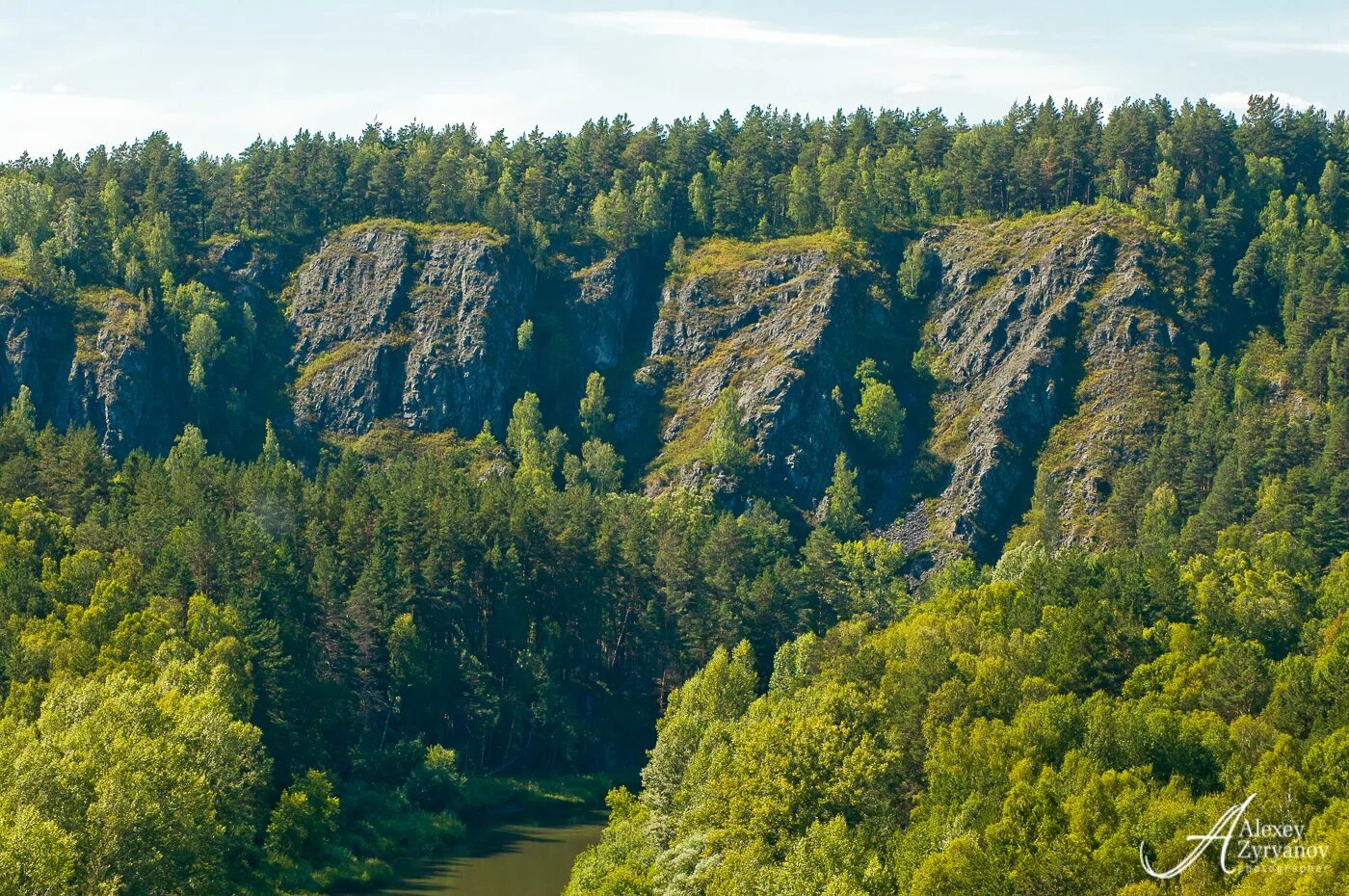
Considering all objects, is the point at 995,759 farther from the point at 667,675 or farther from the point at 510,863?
the point at 667,675

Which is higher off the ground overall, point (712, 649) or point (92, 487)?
point (92, 487)

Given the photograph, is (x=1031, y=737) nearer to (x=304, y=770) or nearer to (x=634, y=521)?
(x=304, y=770)

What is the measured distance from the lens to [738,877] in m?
79.3

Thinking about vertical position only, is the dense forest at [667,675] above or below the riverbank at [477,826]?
above

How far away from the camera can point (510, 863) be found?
116 m

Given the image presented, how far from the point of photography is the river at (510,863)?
10738 cm

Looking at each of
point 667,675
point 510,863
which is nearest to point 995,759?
point 510,863

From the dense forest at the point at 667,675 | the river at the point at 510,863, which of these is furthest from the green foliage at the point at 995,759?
the river at the point at 510,863

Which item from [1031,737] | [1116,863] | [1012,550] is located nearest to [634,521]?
[1012,550]

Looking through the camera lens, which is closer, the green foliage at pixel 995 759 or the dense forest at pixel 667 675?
the green foliage at pixel 995 759

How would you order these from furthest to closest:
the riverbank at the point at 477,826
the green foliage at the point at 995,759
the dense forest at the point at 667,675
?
1. the riverbank at the point at 477,826
2. the dense forest at the point at 667,675
3. the green foliage at the point at 995,759

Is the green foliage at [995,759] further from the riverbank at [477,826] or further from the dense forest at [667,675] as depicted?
the riverbank at [477,826]

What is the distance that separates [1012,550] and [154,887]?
11620 centimetres

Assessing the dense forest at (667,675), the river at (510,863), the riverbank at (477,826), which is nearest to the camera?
the dense forest at (667,675)
